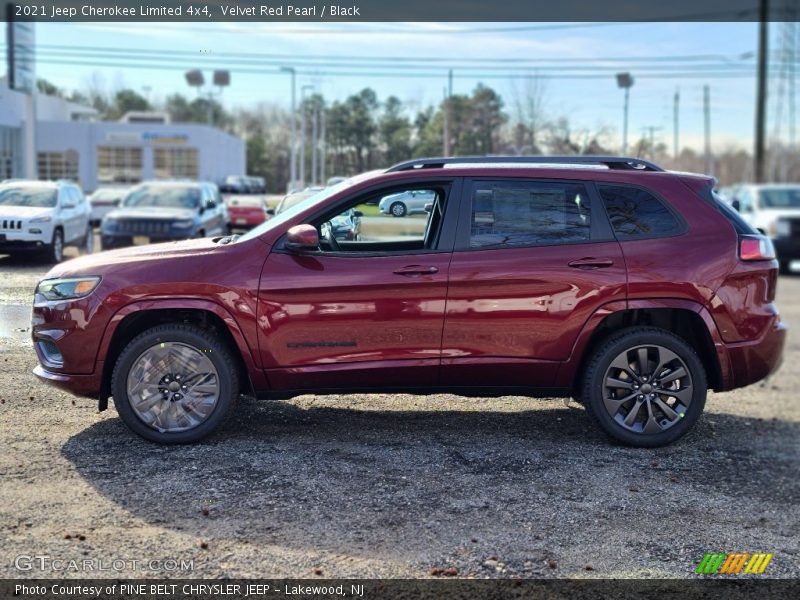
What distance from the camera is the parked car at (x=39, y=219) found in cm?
480

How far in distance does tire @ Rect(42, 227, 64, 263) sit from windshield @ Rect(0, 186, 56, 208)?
0.20 metres

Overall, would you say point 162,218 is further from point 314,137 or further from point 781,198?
point 781,198

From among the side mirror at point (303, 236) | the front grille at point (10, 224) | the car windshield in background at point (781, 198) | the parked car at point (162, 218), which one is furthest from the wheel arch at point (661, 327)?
the car windshield in background at point (781, 198)

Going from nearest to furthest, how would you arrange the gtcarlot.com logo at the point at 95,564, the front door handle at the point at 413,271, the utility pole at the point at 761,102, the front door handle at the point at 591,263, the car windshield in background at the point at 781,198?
the gtcarlot.com logo at the point at 95,564, the front door handle at the point at 413,271, the front door handle at the point at 591,263, the car windshield in background at the point at 781,198, the utility pole at the point at 761,102

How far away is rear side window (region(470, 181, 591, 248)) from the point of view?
5.75 metres

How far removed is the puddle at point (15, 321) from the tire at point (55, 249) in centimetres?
43

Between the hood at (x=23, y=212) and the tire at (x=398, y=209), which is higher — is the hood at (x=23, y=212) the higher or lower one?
the lower one

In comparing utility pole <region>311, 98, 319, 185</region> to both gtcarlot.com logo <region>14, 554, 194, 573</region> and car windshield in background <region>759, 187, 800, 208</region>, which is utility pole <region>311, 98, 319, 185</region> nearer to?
gtcarlot.com logo <region>14, 554, 194, 573</region>

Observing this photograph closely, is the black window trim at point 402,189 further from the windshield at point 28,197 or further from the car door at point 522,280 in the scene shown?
the windshield at point 28,197

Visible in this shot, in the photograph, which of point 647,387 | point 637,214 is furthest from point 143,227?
point 647,387

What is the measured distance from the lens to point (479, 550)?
4273 mm

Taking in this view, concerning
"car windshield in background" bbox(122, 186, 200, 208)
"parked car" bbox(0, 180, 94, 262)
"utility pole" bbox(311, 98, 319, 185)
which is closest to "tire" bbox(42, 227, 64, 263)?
"parked car" bbox(0, 180, 94, 262)

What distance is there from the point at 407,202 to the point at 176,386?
1954mm

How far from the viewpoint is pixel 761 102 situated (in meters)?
24.5
